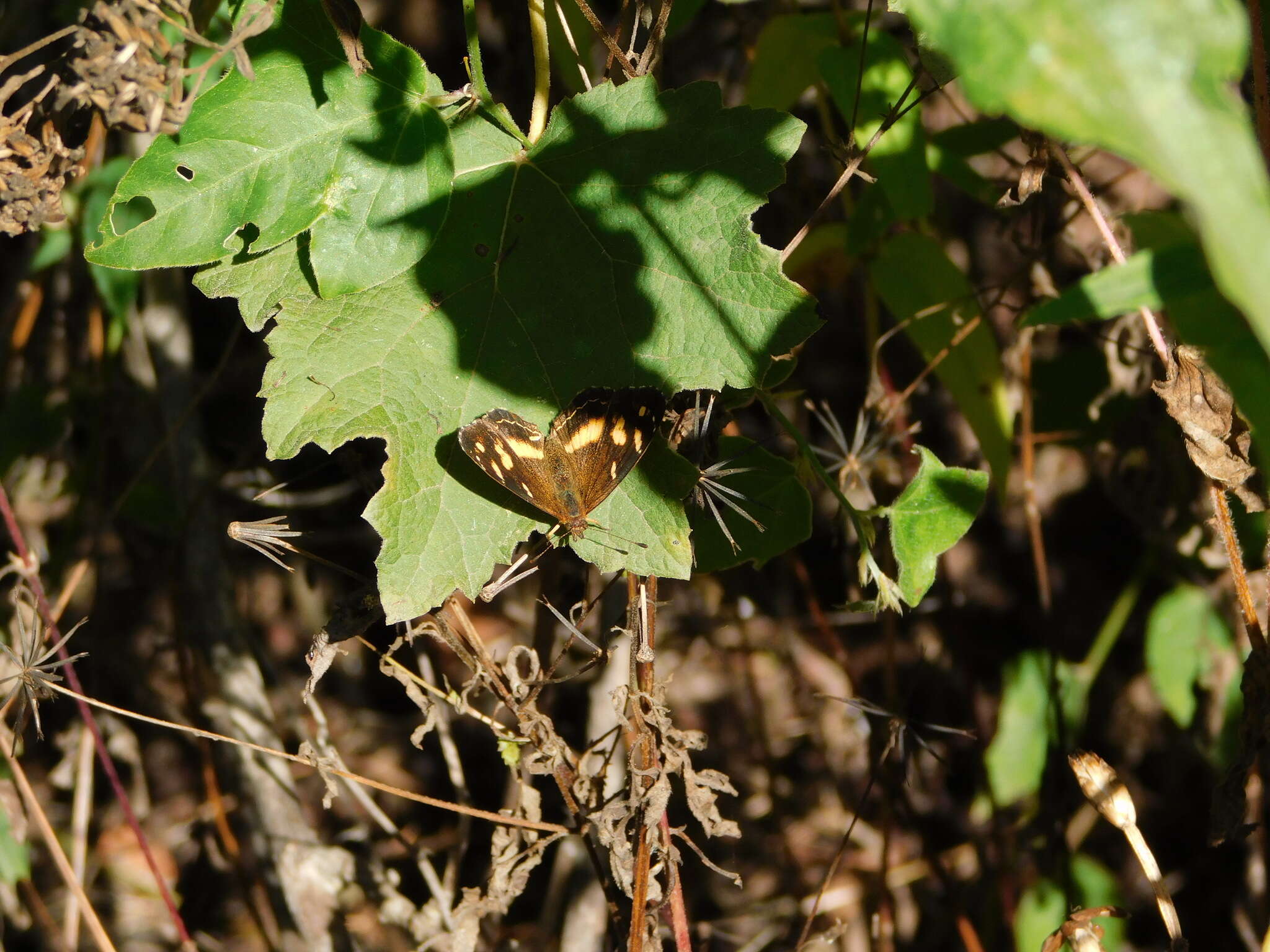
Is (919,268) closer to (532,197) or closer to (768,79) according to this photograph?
(768,79)

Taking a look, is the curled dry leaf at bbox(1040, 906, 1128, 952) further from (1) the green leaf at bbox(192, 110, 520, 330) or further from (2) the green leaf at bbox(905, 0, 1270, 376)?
(1) the green leaf at bbox(192, 110, 520, 330)

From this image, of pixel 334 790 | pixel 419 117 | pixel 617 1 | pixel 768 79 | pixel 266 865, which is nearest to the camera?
pixel 419 117

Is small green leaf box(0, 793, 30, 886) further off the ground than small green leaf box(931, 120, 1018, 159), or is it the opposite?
small green leaf box(931, 120, 1018, 159)

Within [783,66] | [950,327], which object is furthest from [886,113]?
[950,327]

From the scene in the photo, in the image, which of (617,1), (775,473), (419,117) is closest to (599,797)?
(775,473)

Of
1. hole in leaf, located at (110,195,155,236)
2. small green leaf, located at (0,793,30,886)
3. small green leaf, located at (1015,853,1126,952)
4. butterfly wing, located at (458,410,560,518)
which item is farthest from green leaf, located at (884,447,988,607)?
small green leaf, located at (0,793,30,886)

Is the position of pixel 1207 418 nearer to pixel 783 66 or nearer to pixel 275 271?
pixel 783 66

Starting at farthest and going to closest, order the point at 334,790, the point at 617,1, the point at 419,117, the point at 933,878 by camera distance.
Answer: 1. the point at 933,878
2. the point at 617,1
3. the point at 334,790
4. the point at 419,117
